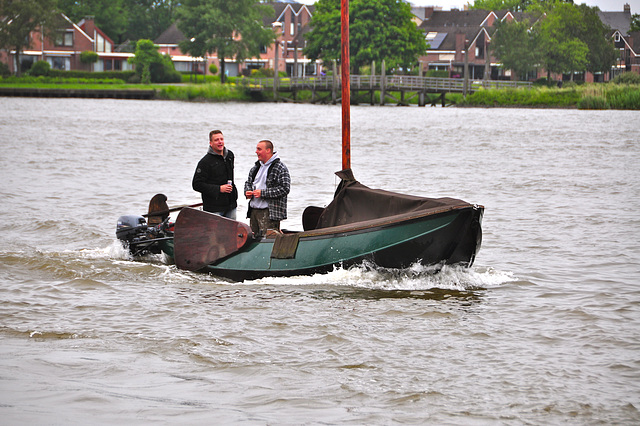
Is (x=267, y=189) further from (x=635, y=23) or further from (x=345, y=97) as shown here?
(x=635, y=23)

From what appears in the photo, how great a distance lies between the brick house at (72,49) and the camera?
100125mm

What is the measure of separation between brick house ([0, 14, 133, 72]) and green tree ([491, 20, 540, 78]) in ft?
137

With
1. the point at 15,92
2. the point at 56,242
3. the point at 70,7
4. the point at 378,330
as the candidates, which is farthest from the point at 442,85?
the point at 378,330

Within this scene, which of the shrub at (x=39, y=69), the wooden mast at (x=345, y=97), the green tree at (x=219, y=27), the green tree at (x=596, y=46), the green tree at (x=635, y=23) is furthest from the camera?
the green tree at (x=635, y=23)

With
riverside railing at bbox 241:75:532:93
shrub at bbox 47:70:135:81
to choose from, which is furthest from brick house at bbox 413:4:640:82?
shrub at bbox 47:70:135:81

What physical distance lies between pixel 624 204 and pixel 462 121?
1322 inches

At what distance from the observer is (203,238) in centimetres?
1198

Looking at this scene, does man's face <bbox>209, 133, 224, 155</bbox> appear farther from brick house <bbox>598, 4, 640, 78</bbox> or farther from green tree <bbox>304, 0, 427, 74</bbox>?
brick house <bbox>598, 4, 640, 78</bbox>

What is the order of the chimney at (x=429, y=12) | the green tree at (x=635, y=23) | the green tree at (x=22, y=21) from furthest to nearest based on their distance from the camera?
the chimney at (x=429, y=12) → the green tree at (x=635, y=23) → the green tree at (x=22, y=21)

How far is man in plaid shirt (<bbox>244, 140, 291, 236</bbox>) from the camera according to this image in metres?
11.6

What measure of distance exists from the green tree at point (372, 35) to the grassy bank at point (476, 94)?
14.9 feet

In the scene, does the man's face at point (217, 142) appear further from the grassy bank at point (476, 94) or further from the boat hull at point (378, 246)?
the grassy bank at point (476, 94)

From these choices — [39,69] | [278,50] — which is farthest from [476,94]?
[278,50]

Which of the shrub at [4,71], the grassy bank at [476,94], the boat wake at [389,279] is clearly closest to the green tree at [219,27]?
the grassy bank at [476,94]
